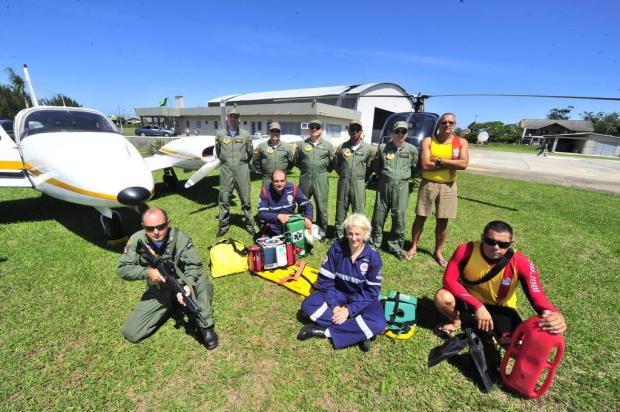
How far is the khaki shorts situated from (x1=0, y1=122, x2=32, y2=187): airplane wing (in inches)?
294

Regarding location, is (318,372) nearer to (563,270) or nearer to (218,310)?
(218,310)

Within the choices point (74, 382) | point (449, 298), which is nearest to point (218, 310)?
point (74, 382)

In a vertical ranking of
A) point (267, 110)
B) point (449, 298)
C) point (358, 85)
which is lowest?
point (449, 298)

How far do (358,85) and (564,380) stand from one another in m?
34.7

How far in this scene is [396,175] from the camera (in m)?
4.31

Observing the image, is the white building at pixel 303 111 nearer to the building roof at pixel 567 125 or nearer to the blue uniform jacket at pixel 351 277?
the blue uniform jacket at pixel 351 277

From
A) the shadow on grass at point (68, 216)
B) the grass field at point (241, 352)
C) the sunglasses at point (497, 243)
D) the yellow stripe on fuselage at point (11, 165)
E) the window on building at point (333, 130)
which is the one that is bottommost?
the grass field at point (241, 352)

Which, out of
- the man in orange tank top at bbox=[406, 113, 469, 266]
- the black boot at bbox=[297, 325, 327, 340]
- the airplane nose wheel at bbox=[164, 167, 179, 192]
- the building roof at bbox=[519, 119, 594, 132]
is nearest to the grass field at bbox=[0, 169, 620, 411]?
the black boot at bbox=[297, 325, 327, 340]

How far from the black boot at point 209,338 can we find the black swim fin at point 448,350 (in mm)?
2165

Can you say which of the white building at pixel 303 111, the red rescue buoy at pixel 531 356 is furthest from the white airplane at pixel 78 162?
the white building at pixel 303 111

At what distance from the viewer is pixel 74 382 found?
2.43 meters

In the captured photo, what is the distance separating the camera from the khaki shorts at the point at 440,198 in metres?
4.21

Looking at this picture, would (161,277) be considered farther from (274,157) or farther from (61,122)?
(61,122)

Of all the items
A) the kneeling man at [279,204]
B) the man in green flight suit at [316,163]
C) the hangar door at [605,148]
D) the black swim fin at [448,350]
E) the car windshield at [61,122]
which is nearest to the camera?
the black swim fin at [448,350]
